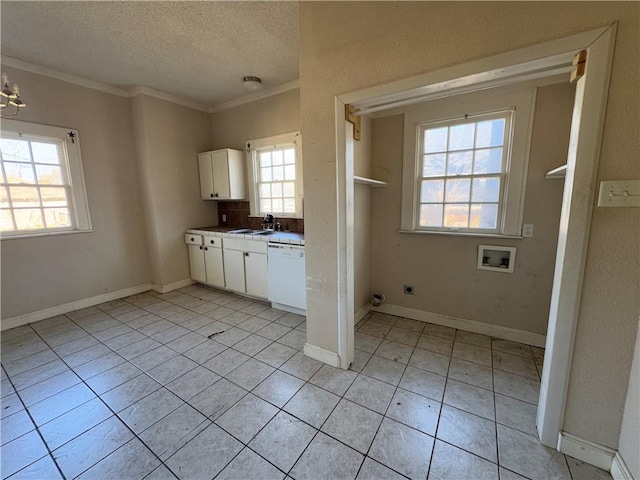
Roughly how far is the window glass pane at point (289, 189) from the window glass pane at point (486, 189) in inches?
85.3

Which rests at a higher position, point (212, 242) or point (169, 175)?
point (169, 175)

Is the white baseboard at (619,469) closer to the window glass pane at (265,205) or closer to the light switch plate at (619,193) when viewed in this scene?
the light switch plate at (619,193)

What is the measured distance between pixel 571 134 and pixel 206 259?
3985 millimetres

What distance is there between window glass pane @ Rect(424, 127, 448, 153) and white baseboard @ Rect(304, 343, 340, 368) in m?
2.17

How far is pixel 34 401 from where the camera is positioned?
5.80ft

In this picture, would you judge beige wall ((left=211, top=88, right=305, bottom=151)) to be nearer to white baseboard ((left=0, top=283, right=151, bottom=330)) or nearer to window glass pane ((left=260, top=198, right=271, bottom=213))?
window glass pane ((left=260, top=198, right=271, bottom=213))

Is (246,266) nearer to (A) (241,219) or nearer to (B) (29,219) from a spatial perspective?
(A) (241,219)

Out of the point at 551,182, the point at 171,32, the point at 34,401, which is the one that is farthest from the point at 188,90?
the point at 551,182

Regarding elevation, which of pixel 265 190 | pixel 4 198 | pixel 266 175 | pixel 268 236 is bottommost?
pixel 268 236

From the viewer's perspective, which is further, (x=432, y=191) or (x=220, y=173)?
(x=220, y=173)

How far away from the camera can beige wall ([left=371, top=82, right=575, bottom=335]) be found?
208cm

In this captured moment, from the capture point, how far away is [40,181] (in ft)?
9.68

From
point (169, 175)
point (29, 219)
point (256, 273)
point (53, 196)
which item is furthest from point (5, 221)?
point (256, 273)

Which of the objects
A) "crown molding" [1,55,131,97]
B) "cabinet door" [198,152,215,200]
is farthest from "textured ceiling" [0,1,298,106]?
"cabinet door" [198,152,215,200]
